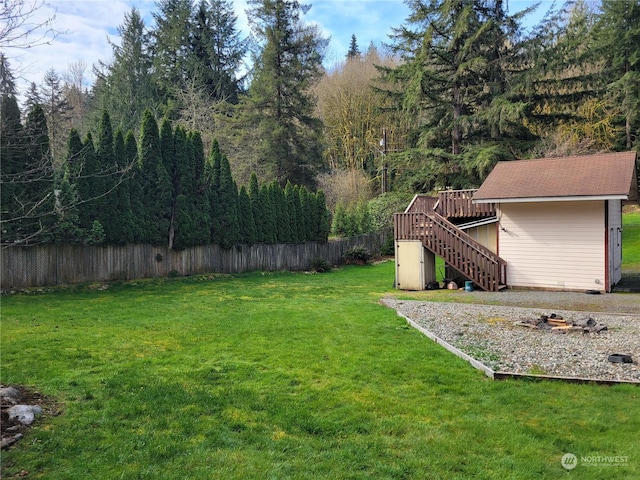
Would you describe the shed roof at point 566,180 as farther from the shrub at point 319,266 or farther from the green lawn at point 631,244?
the shrub at point 319,266

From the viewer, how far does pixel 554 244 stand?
1193 cm

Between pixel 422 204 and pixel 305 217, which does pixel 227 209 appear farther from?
pixel 422 204

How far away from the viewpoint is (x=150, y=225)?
13.9m

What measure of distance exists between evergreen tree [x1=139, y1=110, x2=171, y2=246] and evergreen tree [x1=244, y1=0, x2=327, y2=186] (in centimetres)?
1090

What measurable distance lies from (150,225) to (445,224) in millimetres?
9529

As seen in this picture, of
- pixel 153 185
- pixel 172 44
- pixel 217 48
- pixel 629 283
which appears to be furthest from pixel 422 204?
pixel 172 44

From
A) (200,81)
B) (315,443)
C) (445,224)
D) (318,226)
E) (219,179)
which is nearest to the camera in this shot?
(315,443)

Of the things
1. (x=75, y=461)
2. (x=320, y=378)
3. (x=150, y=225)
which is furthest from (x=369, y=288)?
(x=75, y=461)

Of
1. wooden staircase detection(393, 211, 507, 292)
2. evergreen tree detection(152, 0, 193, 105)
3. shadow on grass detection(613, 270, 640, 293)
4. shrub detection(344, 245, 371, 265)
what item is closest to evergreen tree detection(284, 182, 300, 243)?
shrub detection(344, 245, 371, 265)

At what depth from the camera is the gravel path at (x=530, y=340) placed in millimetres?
4875

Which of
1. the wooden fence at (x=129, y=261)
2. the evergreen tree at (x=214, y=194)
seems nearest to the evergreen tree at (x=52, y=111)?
the wooden fence at (x=129, y=261)

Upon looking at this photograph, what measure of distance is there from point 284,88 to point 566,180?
17909 mm

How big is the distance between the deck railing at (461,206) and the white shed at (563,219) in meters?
0.88

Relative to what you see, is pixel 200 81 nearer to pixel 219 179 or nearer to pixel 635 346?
pixel 219 179
